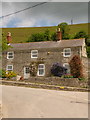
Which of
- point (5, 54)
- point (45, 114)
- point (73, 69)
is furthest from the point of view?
point (5, 54)

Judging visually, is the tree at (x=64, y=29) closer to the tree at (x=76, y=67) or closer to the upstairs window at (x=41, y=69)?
the upstairs window at (x=41, y=69)

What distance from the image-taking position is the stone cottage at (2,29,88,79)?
90.4ft

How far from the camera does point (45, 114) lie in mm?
9211

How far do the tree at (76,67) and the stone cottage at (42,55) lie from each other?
3.15 ft

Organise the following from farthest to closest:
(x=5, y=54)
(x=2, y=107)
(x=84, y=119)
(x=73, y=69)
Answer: (x=5, y=54) < (x=73, y=69) < (x=2, y=107) < (x=84, y=119)

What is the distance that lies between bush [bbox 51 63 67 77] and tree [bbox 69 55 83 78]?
111 centimetres

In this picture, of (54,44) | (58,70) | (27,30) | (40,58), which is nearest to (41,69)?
(40,58)

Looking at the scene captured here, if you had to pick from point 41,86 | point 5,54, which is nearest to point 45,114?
point 41,86

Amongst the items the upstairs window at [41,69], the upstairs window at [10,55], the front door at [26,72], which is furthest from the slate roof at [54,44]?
the front door at [26,72]

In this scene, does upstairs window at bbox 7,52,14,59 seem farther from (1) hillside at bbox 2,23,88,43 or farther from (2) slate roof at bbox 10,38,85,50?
(1) hillside at bbox 2,23,88,43

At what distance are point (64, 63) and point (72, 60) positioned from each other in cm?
167

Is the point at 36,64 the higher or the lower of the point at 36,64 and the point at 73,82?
the higher

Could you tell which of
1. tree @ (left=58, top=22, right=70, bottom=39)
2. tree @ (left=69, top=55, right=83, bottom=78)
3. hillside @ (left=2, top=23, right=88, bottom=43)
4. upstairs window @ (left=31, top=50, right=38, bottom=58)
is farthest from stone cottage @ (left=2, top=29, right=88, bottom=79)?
hillside @ (left=2, top=23, right=88, bottom=43)

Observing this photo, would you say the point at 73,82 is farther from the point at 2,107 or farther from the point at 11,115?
the point at 11,115
